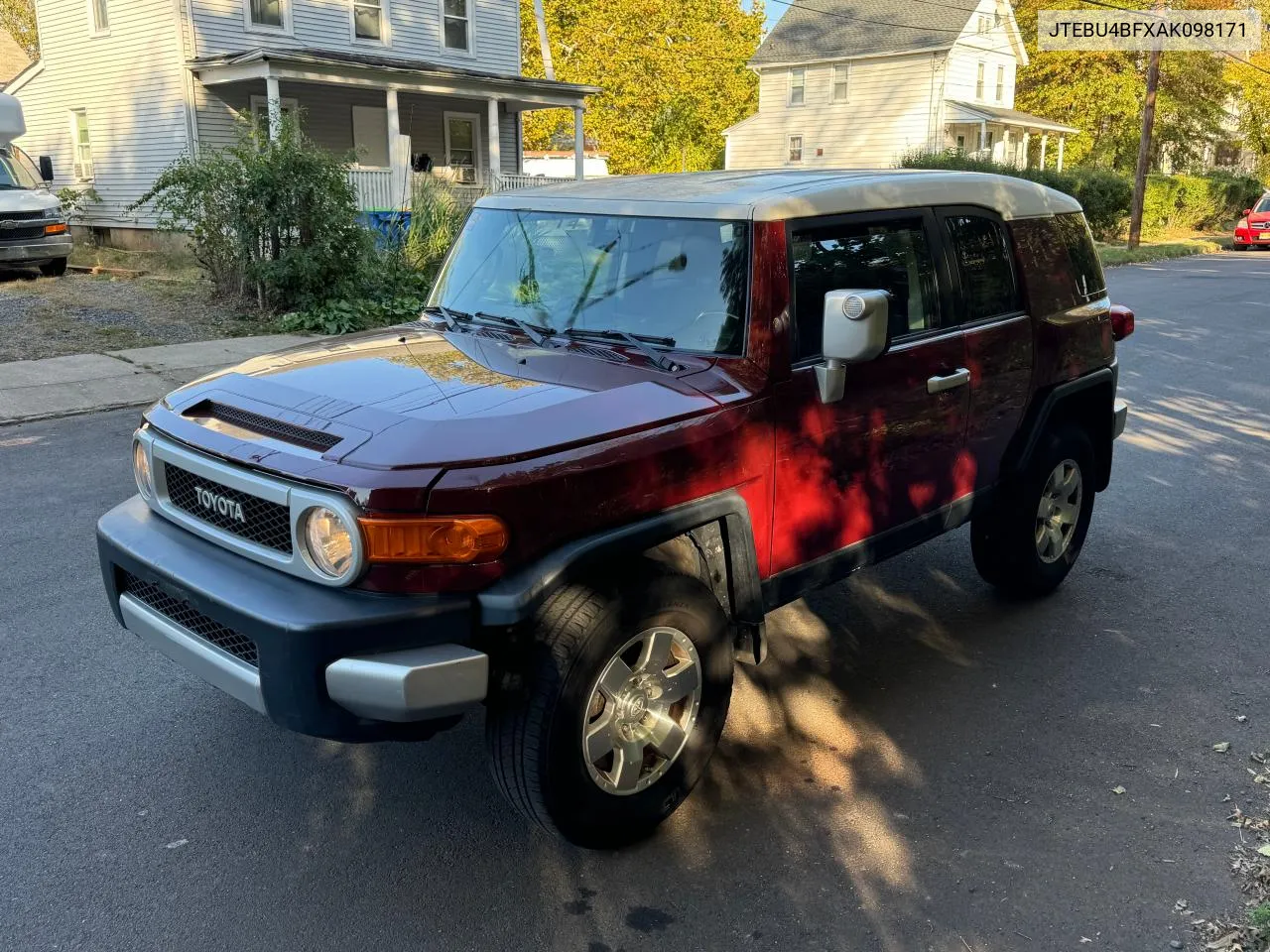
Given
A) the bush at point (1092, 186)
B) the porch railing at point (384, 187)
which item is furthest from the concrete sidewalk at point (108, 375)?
the bush at point (1092, 186)

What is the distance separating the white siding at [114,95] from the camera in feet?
68.7

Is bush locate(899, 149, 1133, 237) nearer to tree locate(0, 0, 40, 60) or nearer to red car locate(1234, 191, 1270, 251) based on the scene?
red car locate(1234, 191, 1270, 251)

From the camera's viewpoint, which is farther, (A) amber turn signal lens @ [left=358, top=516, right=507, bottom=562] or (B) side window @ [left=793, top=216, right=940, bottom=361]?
(B) side window @ [left=793, top=216, right=940, bottom=361]

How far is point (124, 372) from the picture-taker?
1041 cm

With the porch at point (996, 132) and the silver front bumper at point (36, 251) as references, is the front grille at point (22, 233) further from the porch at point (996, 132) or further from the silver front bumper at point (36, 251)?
the porch at point (996, 132)

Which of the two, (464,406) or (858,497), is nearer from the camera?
(464,406)

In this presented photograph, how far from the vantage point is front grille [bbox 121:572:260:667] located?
2965 mm

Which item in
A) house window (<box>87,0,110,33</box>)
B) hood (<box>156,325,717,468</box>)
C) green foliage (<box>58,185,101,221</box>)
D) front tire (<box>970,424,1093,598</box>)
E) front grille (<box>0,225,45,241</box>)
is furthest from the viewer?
house window (<box>87,0,110,33</box>)

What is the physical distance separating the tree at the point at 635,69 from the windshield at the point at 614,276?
1795 inches

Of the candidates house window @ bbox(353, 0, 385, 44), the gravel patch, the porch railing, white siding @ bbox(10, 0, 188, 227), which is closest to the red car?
the porch railing

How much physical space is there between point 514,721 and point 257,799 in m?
1.11

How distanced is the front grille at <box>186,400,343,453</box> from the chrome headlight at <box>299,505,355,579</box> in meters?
0.19

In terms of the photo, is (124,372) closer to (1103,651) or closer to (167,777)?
(167,777)

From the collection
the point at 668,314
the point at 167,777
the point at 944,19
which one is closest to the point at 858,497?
the point at 668,314
